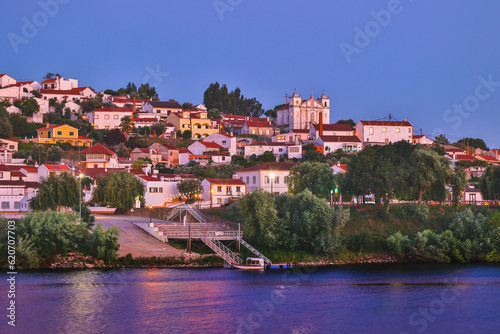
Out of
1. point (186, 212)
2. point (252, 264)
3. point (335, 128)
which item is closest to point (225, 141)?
point (335, 128)

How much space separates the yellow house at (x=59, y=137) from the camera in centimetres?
9538

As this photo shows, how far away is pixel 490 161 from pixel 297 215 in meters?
62.8

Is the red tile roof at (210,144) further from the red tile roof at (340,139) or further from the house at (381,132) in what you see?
the house at (381,132)

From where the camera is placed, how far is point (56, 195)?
175 feet

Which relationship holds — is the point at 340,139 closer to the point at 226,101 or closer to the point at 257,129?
the point at 257,129

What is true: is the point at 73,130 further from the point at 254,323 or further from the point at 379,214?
the point at 254,323

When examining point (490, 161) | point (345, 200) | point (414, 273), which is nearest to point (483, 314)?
point (414, 273)

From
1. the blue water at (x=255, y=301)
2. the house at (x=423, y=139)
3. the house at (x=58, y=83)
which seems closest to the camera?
the blue water at (x=255, y=301)

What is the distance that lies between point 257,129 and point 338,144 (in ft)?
70.1

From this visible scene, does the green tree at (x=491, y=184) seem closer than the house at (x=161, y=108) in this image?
Yes

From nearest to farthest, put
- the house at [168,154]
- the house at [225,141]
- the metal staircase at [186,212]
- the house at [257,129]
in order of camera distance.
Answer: the metal staircase at [186,212] → the house at [168,154] → the house at [225,141] → the house at [257,129]

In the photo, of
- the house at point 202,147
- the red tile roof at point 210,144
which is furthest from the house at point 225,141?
the house at point 202,147

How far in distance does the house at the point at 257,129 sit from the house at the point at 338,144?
17.7m

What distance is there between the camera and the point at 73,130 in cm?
9850
